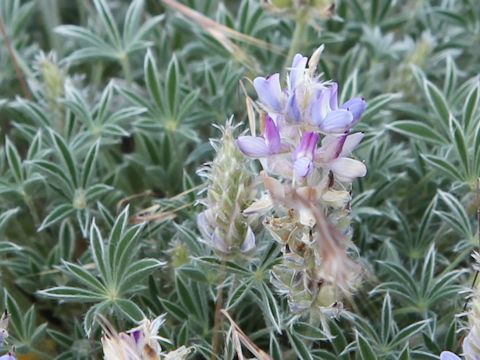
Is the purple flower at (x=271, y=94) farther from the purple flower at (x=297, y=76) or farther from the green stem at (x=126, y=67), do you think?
the green stem at (x=126, y=67)

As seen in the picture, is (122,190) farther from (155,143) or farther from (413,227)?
(413,227)

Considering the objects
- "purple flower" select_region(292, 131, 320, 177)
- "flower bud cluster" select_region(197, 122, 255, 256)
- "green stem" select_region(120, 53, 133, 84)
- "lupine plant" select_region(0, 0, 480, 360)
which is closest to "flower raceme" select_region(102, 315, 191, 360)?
"lupine plant" select_region(0, 0, 480, 360)

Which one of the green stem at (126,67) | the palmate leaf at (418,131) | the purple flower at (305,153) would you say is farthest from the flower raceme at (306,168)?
the green stem at (126,67)

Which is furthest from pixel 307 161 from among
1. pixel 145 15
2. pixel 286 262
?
pixel 145 15

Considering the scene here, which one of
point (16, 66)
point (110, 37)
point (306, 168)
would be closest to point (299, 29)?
point (110, 37)

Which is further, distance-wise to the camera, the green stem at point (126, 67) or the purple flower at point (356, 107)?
the green stem at point (126, 67)

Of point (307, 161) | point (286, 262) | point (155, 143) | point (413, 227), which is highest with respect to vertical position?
point (307, 161)

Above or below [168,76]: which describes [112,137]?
below

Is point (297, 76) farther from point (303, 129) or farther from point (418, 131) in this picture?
point (418, 131)
